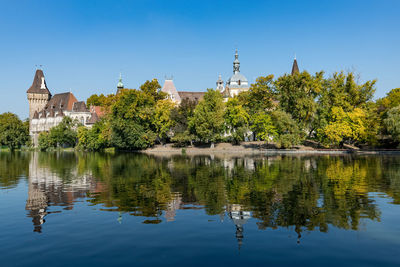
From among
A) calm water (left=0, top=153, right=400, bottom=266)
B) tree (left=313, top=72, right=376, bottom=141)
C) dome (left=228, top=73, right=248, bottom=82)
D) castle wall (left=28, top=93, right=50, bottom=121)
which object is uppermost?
dome (left=228, top=73, right=248, bottom=82)

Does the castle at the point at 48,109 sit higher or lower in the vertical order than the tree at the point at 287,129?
higher

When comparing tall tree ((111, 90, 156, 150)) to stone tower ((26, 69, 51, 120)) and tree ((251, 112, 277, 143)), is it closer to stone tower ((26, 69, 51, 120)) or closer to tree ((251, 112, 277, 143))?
tree ((251, 112, 277, 143))

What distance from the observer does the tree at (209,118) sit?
73.5 metres

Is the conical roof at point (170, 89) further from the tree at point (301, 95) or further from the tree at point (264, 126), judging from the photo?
the tree at point (301, 95)

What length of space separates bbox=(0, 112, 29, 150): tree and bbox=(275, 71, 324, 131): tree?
87.7 meters

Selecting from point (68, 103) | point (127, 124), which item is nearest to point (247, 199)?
point (127, 124)

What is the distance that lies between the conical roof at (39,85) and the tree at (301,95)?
337 feet

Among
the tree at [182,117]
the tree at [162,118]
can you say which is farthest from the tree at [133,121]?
the tree at [182,117]

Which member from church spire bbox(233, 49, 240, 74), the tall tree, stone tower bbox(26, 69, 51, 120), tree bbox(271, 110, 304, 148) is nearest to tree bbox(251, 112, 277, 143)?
tree bbox(271, 110, 304, 148)

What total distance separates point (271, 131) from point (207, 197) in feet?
173

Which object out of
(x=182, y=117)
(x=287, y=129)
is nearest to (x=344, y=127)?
(x=287, y=129)

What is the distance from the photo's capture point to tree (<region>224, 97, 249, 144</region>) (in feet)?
243

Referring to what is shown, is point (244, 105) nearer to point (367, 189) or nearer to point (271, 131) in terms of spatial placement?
point (271, 131)

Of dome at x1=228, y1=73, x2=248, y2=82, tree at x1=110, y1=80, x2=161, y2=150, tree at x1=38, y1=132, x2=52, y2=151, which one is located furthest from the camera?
dome at x1=228, y1=73, x2=248, y2=82
